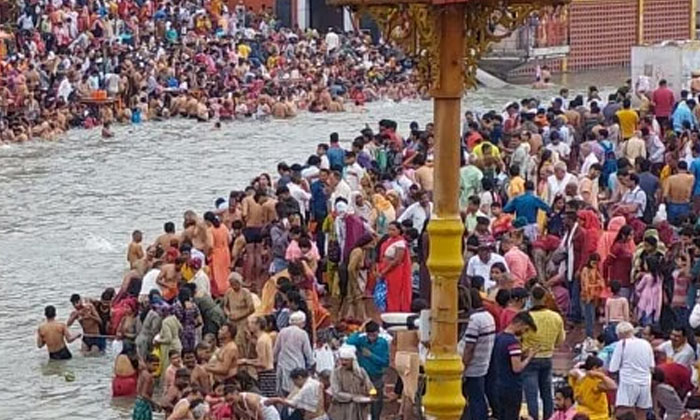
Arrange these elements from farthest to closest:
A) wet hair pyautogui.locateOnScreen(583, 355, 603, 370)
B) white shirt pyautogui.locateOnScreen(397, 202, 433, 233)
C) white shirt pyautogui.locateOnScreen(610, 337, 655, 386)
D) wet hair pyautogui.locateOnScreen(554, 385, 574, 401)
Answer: white shirt pyautogui.locateOnScreen(397, 202, 433, 233)
white shirt pyautogui.locateOnScreen(610, 337, 655, 386)
wet hair pyautogui.locateOnScreen(583, 355, 603, 370)
wet hair pyautogui.locateOnScreen(554, 385, 574, 401)

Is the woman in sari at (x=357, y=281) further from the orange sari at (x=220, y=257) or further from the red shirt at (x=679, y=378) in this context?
the red shirt at (x=679, y=378)

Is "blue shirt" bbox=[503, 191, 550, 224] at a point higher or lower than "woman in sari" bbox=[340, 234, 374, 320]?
higher

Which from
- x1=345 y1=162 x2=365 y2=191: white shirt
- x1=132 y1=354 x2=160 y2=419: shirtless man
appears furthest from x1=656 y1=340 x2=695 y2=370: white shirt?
x1=345 y1=162 x2=365 y2=191: white shirt

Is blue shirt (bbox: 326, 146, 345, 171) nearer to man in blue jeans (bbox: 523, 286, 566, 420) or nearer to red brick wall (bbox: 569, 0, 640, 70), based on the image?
man in blue jeans (bbox: 523, 286, 566, 420)

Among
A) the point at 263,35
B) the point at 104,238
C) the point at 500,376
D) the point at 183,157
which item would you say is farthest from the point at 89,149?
the point at 500,376

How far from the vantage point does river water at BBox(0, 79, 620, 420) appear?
59.9 feet

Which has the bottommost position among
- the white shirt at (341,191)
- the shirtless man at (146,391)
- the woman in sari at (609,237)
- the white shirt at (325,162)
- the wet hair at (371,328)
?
the shirtless man at (146,391)

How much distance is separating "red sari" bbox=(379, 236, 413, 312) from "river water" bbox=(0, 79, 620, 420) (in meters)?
2.58

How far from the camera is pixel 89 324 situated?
62.2ft

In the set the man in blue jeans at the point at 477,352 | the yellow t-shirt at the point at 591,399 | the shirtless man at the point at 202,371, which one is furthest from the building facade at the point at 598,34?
the yellow t-shirt at the point at 591,399

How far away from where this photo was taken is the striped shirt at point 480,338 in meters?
13.1

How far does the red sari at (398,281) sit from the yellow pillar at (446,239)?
25.5 feet

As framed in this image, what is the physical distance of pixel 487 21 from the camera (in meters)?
8.88

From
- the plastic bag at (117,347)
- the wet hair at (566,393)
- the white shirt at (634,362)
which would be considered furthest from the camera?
the plastic bag at (117,347)
